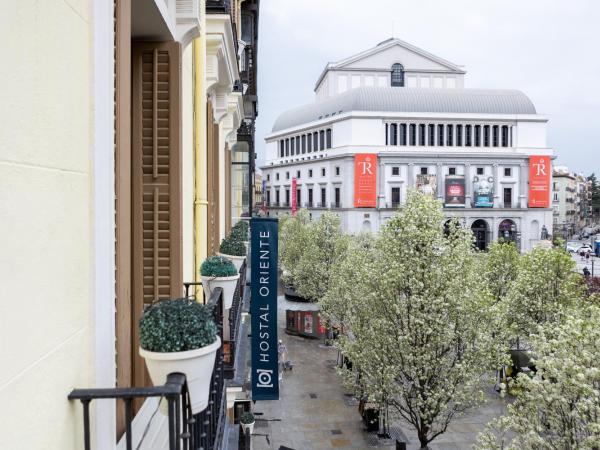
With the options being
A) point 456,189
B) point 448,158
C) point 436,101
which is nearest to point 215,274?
point 448,158

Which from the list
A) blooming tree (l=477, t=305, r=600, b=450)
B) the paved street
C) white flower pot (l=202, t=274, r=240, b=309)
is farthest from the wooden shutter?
the paved street

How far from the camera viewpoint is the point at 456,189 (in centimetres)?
7162

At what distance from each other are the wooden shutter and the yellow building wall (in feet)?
7.42

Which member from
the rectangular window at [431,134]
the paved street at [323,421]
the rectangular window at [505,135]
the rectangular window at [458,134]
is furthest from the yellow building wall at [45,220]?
the rectangular window at [505,135]

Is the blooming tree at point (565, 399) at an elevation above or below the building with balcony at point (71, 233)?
below

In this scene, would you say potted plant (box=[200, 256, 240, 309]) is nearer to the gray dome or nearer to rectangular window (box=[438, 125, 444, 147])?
the gray dome

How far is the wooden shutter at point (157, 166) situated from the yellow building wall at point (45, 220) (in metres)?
2.26

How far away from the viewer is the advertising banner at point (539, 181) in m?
71.6

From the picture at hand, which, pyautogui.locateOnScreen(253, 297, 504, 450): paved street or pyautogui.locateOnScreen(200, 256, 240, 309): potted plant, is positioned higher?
pyautogui.locateOnScreen(200, 256, 240, 309): potted plant

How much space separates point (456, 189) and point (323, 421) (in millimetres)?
55351

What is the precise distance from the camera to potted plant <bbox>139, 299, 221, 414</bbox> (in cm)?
299

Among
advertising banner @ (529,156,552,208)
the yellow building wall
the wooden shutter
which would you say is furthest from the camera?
advertising banner @ (529,156,552,208)

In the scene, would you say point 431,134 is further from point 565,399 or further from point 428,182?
point 565,399

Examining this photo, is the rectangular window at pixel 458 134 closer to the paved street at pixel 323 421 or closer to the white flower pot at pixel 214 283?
the paved street at pixel 323 421
